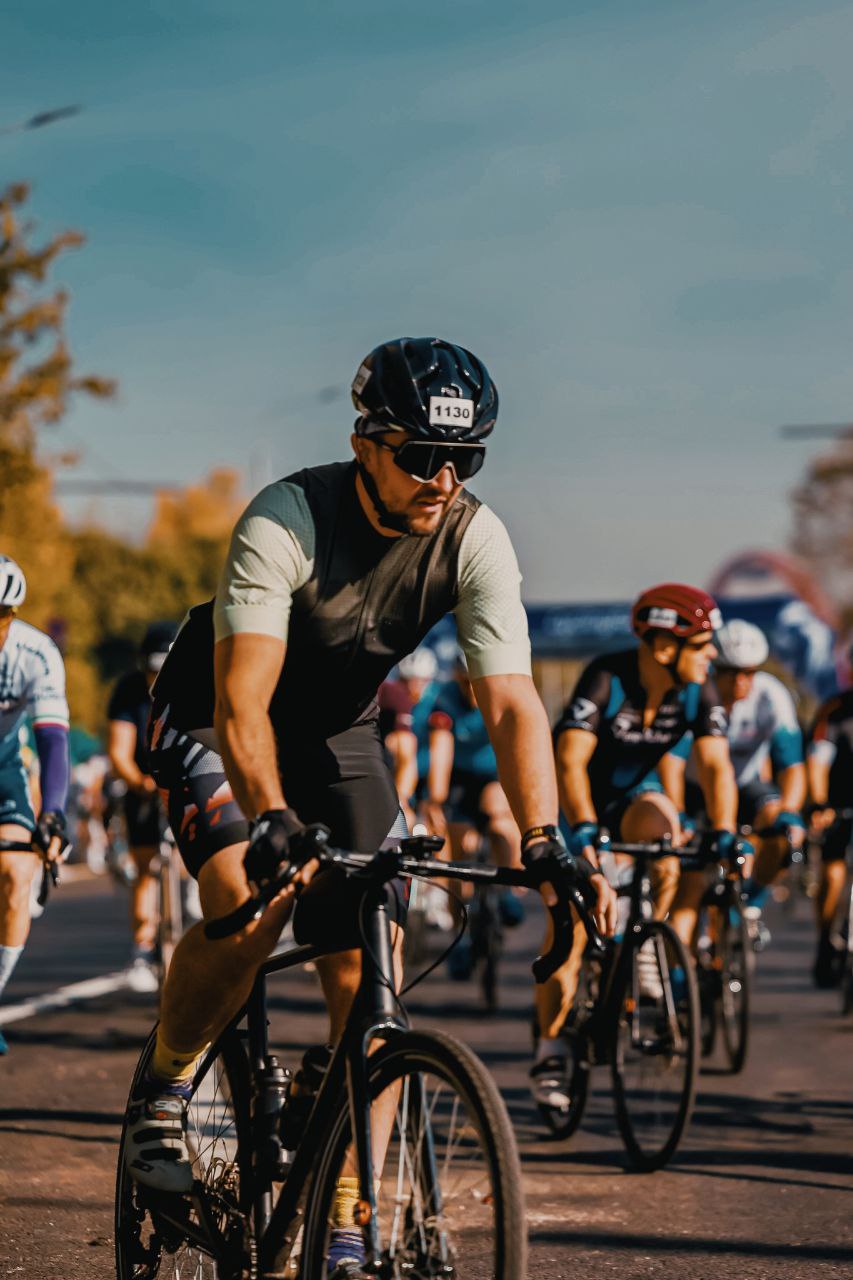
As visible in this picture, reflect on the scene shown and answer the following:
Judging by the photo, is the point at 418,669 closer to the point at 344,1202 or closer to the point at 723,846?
the point at 723,846

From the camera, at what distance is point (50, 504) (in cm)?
3831

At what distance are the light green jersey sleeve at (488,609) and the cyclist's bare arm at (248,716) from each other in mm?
465

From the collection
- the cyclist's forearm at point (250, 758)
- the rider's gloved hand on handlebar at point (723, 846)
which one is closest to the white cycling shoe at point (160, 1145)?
the cyclist's forearm at point (250, 758)

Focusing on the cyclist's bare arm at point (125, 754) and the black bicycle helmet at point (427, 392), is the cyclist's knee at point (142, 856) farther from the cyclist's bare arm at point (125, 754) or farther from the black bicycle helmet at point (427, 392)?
the black bicycle helmet at point (427, 392)

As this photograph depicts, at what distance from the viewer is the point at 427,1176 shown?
3617mm

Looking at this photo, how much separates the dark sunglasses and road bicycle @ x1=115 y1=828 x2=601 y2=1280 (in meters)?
0.78

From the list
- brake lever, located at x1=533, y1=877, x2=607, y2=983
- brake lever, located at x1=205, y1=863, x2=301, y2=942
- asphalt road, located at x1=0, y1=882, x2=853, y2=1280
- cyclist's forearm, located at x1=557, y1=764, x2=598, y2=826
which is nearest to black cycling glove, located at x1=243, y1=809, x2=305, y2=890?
brake lever, located at x1=205, y1=863, x2=301, y2=942

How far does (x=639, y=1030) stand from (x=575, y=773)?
39.5 inches

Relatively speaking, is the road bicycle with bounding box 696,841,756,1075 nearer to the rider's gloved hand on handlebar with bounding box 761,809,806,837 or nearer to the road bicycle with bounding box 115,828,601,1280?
the rider's gloved hand on handlebar with bounding box 761,809,806,837

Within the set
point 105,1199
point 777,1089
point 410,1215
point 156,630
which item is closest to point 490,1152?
point 410,1215

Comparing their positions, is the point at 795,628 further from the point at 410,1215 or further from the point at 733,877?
the point at 410,1215

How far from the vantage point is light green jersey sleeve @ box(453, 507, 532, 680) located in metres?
4.26

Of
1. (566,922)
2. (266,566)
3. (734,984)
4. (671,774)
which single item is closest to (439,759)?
(671,774)

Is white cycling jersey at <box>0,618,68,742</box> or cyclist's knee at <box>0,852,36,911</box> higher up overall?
white cycling jersey at <box>0,618,68,742</box>
